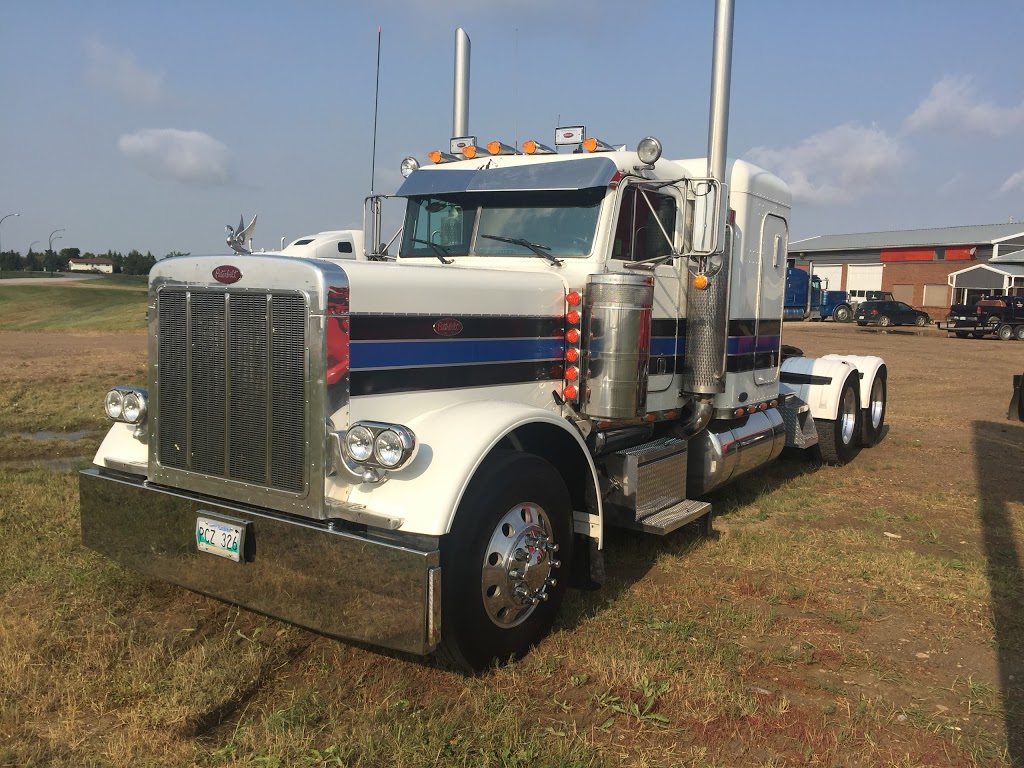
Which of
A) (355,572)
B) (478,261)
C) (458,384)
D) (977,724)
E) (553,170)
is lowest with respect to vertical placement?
(977,724)

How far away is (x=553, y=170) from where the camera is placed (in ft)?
18.4

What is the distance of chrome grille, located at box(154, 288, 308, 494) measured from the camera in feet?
13.2

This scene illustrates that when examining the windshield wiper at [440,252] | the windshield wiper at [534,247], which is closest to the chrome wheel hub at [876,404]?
the windshield wiper at [534,247]

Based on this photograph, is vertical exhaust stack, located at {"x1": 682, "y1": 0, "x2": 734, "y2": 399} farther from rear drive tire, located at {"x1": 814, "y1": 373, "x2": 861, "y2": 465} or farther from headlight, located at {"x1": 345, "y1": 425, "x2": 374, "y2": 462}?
rear drive tire, located at {"x1": 814, "y1": 373, "x2": 861, "y2": 465}

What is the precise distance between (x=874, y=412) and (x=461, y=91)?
20.2ft

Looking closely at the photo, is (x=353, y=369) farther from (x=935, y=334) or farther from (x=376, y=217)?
(x=935, y=334)

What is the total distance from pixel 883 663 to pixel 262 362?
351cm

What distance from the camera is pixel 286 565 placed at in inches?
156

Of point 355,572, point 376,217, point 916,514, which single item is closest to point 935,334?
point 916,514

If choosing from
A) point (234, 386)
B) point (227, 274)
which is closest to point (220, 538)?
point (234, 386)

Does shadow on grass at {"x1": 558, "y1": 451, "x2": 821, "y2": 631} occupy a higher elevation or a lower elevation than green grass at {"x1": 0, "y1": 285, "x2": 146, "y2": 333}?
lower

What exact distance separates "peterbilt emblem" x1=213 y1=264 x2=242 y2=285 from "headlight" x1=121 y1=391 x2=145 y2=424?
0.95m

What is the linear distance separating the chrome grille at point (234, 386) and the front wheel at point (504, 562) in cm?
82

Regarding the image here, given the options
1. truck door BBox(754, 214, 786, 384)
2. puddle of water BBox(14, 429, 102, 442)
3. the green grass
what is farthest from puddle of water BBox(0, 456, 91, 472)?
the green grass
